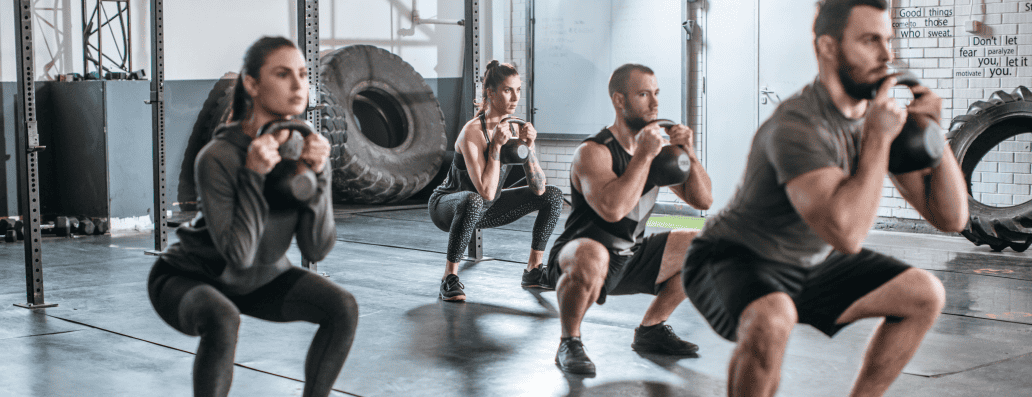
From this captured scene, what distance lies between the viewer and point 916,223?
687 cm

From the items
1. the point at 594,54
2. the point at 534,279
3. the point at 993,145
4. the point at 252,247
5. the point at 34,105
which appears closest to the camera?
the point at 252,247

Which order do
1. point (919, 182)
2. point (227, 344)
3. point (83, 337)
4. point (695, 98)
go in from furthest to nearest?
point (695, 98) → point (83, 337) → point (919, 182) → point (227, 344)

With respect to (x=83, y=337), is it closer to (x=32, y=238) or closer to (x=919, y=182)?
(x=32, y=238)

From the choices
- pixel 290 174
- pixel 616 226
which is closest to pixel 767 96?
pixel 616 226

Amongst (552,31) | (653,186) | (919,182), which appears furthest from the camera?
(552,31)

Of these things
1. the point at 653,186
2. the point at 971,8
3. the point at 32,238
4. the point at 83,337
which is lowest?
the point at 83,337

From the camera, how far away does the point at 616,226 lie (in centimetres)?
310

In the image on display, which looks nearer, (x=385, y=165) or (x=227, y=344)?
(x=227, y=344)

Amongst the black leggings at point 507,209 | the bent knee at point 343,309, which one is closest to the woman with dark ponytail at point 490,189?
the black leggings at point 507,209

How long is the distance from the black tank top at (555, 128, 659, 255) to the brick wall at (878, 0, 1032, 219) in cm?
427

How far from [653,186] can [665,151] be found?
23 centimetres

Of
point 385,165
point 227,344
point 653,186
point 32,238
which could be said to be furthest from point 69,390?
point 385,165

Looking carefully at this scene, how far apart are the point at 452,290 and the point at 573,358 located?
4.48 feet

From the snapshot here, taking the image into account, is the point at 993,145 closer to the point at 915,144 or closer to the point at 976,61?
the point at 976,61
